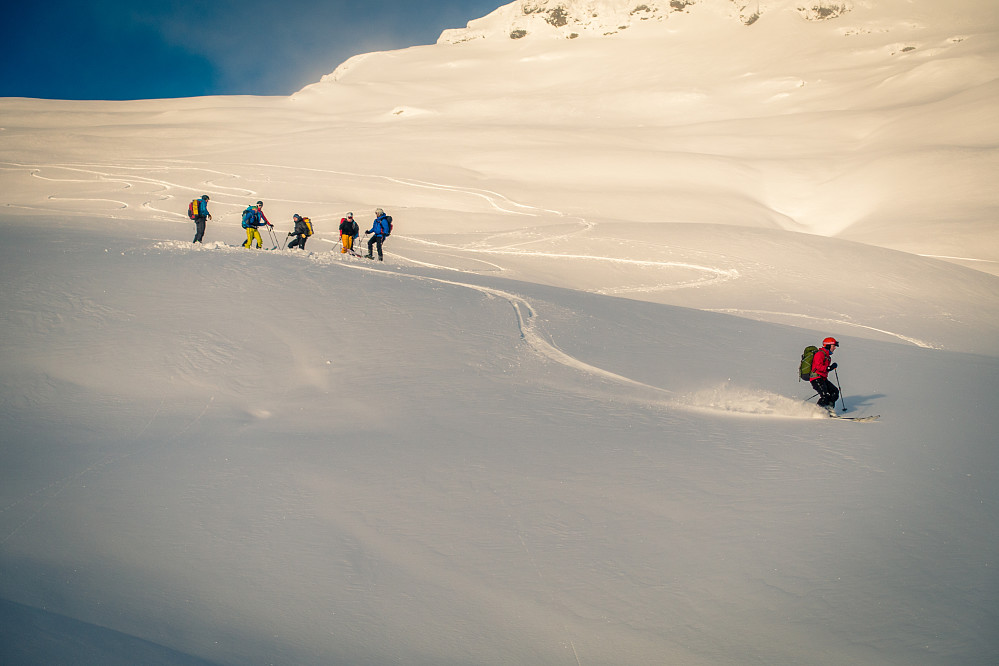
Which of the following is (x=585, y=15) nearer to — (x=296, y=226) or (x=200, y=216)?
(x=296, y=226)

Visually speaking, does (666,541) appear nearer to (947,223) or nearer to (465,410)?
(465,410)

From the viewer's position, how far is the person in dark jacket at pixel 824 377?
934 centimetres

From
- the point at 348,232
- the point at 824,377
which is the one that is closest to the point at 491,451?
the point at 824,377

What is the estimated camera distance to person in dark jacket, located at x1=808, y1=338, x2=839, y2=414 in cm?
934

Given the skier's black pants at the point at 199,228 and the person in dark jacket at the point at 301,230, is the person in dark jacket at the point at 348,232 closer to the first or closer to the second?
the person in dark jacket at the point at 301,230

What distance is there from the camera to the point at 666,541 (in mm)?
5703

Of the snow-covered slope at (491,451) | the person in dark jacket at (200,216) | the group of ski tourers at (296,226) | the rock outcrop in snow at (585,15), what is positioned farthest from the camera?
the rock outcrop in snow at (585,15)

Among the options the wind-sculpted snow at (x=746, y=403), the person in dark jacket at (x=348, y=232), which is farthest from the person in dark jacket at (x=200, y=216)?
the wind-sculpted snow at (x=746, y=403)

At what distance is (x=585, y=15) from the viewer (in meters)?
115

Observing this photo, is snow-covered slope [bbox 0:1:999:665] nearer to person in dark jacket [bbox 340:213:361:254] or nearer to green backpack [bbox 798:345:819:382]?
green backpack [bbox 798:345:819:382]

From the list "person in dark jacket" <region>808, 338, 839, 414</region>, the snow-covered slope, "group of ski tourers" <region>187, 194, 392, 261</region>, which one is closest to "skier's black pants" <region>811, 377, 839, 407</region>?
"person in dark jacket" <region>808, 338, 839, 414</region>

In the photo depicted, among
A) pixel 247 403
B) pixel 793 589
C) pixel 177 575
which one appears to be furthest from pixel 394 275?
pixel 793 589

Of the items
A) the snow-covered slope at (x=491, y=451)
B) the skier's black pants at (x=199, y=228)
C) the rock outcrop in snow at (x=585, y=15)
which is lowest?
the snow-covered slope at (x=491, y=451)

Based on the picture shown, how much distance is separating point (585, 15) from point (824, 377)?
396 feet
